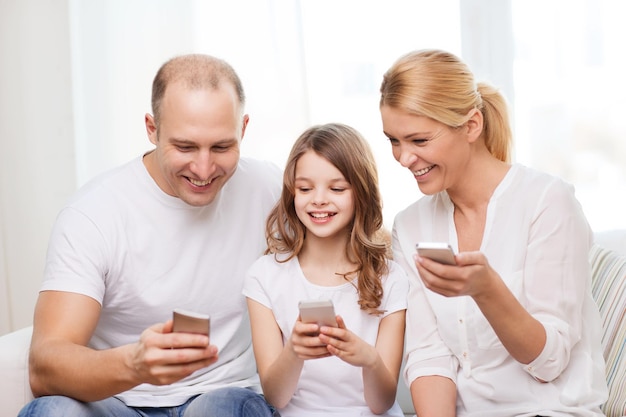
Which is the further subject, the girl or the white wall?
the white wall

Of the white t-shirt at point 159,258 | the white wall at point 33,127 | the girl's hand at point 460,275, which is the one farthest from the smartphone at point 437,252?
the white wall at point 33,127

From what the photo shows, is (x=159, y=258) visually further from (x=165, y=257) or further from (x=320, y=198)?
(x=320, y=198)

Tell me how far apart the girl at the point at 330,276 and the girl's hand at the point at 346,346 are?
0.42ft

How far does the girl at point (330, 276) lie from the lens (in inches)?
86.7

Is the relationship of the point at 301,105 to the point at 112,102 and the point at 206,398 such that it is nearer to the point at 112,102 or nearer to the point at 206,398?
the point at 112,102

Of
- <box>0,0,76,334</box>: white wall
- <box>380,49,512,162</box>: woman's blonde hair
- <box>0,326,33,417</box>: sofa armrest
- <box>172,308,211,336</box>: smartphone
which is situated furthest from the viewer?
→ <box>0,0,76,334</box>: white wall

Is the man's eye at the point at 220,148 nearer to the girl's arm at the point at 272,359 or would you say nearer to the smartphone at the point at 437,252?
the girl's arm at the point at 272,359

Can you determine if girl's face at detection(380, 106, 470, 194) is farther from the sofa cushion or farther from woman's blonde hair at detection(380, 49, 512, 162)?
the sofa cushion

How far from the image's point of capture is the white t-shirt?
7.32 feet

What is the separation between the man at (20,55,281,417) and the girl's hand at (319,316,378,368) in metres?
0.32

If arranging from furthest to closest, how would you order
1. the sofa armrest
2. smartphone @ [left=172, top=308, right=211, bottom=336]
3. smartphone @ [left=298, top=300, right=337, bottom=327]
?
the sofa armrest → smartphone @ [left=298, top=300, right=337, bottom=327] → smartphone @ [left=172, top=308, right=211, bottom=336]

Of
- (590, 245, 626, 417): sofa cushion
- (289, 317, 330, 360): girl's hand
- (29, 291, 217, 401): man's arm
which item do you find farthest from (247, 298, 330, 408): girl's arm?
(590, 245, 626, 417): sofa cushion

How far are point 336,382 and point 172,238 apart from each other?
57cm

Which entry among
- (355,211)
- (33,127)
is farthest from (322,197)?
(33,127)
